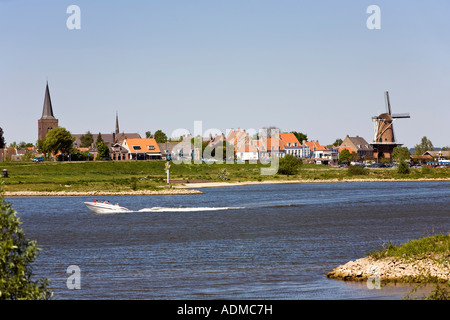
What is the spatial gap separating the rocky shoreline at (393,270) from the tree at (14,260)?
54.2 ft

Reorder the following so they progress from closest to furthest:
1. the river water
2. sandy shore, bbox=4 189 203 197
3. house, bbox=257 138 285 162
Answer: the river water
sandy shore, bbox=4 189 203 197
house, bbox=257 138 285 162

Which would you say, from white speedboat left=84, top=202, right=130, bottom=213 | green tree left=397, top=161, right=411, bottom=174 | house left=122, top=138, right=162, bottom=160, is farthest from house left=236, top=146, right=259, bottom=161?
white speedboat left=84, top=202, right=130, bottom=213

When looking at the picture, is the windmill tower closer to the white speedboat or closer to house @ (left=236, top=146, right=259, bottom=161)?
house @ (left=236, top=146, right=259, bottom=161)

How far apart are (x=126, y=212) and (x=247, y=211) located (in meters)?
13.4

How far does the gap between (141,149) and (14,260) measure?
17608cm

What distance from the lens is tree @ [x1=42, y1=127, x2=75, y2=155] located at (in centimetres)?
16600

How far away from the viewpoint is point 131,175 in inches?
5212

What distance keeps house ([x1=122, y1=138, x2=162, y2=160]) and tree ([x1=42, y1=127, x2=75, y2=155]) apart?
918 inches

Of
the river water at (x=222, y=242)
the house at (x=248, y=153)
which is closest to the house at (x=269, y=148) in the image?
the house at (x=248, y=153)

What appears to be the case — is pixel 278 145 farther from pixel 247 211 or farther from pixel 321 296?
pixel 321 296

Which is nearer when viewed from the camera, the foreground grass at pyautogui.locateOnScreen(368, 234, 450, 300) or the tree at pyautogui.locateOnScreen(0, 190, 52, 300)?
the tree at pyautogui.locateOnScreen(0, 190, 52, 300)

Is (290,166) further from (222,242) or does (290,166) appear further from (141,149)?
(222,242)

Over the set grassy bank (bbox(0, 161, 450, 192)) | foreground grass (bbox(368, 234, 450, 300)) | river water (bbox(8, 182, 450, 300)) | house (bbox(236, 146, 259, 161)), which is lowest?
river water (bbox(8, 182, 450, 300))

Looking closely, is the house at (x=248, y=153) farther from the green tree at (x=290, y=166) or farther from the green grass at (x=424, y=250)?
the green grass at (x=424, y=250)
